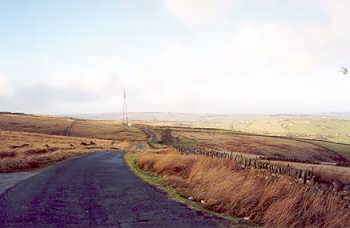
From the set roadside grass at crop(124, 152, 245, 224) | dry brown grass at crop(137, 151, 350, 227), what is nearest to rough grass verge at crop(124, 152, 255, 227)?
roadside grass at crop(124, 152, 245, 224)

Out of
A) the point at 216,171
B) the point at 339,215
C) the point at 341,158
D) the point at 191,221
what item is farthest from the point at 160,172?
the point at 341,158

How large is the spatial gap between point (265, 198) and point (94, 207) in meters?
5.99

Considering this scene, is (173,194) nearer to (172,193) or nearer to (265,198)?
(172,193)

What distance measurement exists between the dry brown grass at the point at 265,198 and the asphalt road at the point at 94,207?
1.25 metres

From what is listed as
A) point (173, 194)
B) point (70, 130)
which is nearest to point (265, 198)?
point (173, 194)

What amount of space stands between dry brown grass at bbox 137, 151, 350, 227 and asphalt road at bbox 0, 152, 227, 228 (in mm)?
1250

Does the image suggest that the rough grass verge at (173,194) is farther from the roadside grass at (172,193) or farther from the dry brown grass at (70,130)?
the dry brown grass at (70,130)

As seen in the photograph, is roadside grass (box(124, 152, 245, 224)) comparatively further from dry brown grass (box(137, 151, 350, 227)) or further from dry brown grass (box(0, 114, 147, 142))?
dry brown grass (box(0, 114, 147, 142))

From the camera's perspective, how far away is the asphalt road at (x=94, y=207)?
11875 millimetres

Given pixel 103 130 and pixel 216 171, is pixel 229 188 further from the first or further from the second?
pixel 103 130

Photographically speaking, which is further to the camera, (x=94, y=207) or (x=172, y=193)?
(x=172, y=193)

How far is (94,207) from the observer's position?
14398 millimetres

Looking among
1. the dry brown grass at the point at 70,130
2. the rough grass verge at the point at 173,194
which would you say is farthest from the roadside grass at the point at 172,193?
the dry brown grass at the point at 70,130

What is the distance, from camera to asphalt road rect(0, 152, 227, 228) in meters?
11.9
